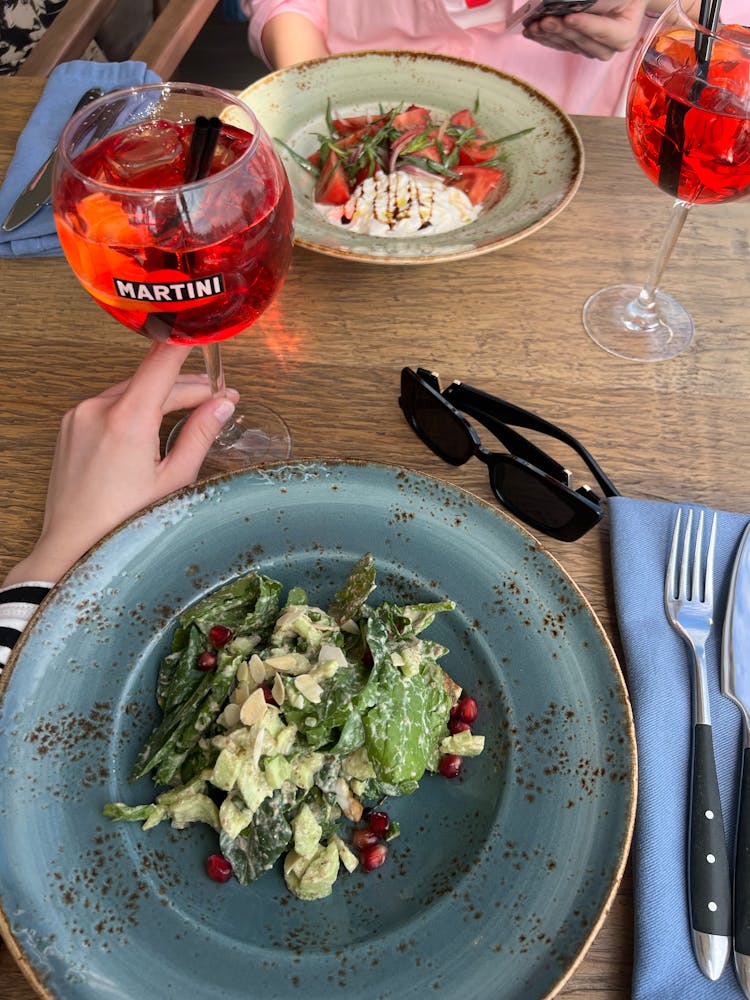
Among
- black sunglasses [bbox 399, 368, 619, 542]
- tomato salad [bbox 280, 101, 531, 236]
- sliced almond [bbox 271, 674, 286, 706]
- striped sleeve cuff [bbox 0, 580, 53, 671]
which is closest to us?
sliced almond [bbox 271, 674, 286, 706]

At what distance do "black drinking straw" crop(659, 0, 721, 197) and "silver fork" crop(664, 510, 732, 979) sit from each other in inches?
18.0

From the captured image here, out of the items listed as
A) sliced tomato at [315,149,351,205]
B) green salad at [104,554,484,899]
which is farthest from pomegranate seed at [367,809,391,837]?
sliced tomato at [315,149,351,205]

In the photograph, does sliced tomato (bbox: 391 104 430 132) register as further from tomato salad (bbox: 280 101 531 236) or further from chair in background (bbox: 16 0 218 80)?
chair in background (bbox: 16 0 218 80)

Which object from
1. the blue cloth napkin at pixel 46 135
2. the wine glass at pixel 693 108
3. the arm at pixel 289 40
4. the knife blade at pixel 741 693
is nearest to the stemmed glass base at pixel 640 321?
the wine glass at pixel 693 108

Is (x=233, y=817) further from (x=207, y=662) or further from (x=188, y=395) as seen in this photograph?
(x=188, y=395)

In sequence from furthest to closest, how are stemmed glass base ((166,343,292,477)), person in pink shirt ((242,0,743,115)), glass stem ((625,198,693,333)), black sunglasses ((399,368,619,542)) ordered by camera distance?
1. person in pink shirt ((242,0,743,115))
2. glass stem ((625,198,693,333))
3. stemmed glass base ((166,343,292,477))
4. black sunglasses ((399,368,619,542))

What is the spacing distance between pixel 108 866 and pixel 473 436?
65 cm

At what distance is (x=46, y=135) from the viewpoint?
4.84 feet

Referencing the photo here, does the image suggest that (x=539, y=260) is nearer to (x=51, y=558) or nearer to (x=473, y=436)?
(x=473, y=436)

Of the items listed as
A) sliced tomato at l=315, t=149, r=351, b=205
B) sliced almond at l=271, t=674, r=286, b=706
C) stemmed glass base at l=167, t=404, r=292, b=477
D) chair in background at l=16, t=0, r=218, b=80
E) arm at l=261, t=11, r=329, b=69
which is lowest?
stemmed glass base at l=167, t=404, r=292, b=477

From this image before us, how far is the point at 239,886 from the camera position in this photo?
743mm

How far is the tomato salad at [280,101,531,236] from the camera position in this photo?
1.37 metres

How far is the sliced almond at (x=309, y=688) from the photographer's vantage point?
2.53ft

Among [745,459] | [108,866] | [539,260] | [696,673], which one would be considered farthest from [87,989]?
[539,260]
